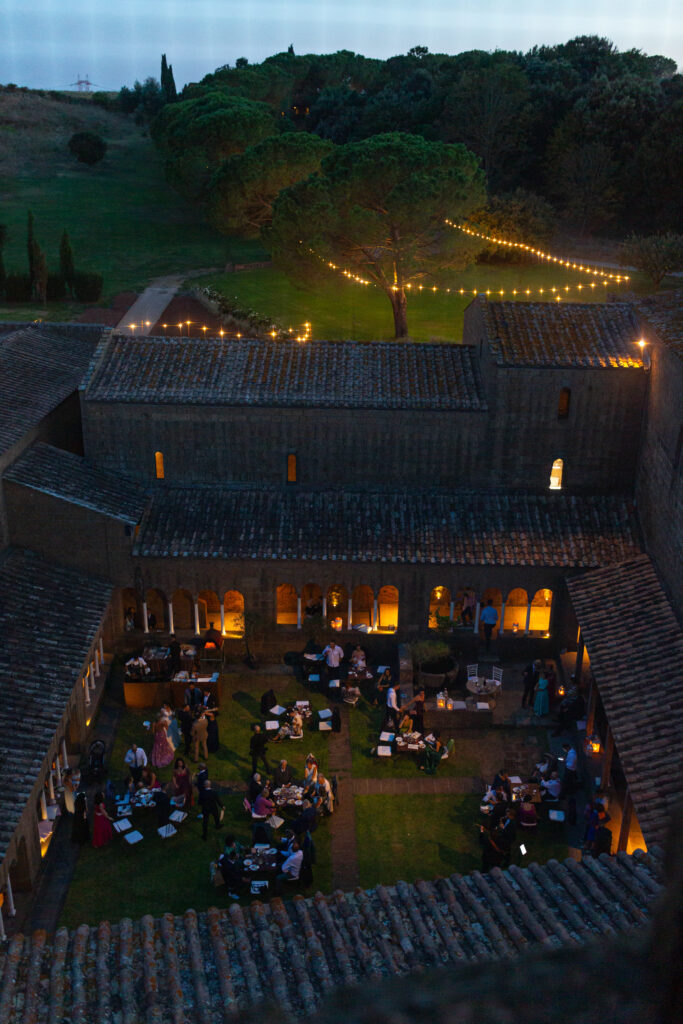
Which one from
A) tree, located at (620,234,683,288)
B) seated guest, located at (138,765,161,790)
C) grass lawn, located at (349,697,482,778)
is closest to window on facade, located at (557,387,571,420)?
grass lawn, located at (349,697,482,778)

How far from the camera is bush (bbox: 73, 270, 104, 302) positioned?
197ft

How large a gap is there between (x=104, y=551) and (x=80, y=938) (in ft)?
52.6

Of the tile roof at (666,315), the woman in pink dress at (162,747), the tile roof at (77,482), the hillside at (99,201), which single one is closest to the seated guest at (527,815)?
the woman in pink dress at (162,747)

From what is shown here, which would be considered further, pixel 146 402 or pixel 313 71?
pixel 313 71

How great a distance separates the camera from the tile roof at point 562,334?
92.2 feet

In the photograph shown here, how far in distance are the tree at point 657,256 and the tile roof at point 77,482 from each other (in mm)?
37692

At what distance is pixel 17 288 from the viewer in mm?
58719

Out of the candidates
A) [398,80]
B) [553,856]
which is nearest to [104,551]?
[553,856]

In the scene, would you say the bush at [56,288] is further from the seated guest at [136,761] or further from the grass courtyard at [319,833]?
the seated guest at [136,761]

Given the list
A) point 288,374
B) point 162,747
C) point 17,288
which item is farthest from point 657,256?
point 162,747

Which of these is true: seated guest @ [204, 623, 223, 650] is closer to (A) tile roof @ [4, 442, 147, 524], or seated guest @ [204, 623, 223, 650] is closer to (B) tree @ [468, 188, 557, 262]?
(A) tile roof @ [4, 442, 147, 524]

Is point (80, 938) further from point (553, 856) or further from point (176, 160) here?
point (176, 160)

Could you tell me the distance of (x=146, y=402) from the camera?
28672 millimetres

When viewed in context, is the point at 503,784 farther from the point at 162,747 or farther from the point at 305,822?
the point at 162,747
